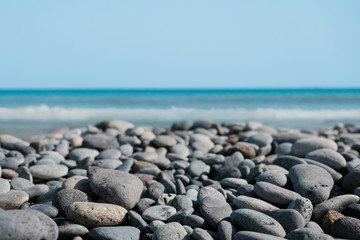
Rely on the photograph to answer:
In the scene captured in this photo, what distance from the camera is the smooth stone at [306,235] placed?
6.90 ft

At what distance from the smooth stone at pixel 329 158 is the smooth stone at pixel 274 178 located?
2.12ft

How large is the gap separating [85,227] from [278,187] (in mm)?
1290

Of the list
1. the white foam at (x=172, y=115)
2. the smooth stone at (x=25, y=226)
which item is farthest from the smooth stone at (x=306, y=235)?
the white foam at (x=172, y=115)

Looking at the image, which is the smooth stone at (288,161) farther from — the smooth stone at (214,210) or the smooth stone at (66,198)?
the smooth stone at (66,198)

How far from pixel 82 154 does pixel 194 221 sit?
86.4 inches

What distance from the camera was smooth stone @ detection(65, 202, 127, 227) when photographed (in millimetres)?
2385

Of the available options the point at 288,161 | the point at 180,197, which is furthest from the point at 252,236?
the point at 288,161

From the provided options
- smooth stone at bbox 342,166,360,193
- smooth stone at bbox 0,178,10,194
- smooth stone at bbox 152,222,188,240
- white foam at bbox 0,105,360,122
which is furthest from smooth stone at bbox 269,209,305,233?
white foam at bbox 0,105,360,122

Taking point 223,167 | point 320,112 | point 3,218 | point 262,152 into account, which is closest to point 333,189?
point 223,167

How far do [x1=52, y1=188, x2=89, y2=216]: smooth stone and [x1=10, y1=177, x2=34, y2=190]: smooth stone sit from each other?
66 cm

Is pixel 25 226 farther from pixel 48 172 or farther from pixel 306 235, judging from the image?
pixel 48 172

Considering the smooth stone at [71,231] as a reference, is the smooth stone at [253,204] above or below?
above

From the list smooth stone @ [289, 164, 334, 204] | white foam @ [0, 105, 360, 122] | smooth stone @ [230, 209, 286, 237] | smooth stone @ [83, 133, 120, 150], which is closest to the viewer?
smooth stone @ [230, 209, 286, 237]

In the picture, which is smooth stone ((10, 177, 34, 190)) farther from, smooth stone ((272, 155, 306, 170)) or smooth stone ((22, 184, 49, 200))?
smooth stone ((272, 155, 306, 170))
